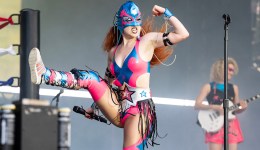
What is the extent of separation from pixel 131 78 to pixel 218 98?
7.59 feet

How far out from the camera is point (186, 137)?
6.08 m

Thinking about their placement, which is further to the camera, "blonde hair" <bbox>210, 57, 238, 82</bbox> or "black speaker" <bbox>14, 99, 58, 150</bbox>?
"blonde hair" <bbox>210, 57, 238, 82</bbox>

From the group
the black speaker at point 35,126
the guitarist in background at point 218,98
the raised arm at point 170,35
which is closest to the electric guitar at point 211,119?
the guitarist in background at point 218,98

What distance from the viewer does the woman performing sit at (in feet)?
11.9

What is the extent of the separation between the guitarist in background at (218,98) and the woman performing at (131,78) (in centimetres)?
206

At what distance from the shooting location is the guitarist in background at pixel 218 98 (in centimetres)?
576

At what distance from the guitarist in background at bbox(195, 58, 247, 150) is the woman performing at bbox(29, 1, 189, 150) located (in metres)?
2.06

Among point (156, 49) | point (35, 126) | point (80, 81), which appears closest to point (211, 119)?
point (156, 49)

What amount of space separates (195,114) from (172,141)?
349mm

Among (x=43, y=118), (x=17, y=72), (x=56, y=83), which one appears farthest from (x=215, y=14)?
(x=43, y=118)

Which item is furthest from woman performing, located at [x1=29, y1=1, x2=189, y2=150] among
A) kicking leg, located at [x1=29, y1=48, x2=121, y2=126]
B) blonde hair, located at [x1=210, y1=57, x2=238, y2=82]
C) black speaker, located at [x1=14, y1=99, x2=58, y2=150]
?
blonde hair, located at [x1=210, y1=57, x2=238, y2=82]

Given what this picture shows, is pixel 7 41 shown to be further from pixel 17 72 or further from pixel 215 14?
pixel 215 14

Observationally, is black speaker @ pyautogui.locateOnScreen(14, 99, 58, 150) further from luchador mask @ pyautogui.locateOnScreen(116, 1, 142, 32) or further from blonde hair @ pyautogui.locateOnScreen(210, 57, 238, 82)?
blonde hair @ pyautogui.locateOnScreen(210, 57, 238, 82)

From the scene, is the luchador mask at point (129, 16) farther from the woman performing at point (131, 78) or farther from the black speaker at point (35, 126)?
the black speaker at point (35, 126)
